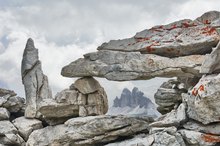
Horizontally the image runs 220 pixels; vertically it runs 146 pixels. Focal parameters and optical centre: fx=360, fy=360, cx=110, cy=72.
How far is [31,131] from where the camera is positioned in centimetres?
2809

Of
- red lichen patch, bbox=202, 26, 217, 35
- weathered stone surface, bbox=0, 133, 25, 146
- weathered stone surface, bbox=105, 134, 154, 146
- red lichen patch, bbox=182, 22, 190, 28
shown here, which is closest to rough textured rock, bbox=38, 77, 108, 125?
weathered stone surface, bbox=0, 133, 25, 146

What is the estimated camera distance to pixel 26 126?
2816cm

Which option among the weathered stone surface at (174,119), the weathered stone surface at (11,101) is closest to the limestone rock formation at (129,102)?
the weathered stone surface at (11,101)

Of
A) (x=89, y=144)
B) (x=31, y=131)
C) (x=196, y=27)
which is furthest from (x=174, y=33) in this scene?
(x=31, y=131)

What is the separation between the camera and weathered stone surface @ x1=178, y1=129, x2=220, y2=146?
1811 cm

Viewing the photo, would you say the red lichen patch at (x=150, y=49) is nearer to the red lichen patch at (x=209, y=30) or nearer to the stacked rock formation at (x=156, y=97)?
the stacked rock formation at (x=156, y=97)

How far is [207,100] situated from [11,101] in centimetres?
1892

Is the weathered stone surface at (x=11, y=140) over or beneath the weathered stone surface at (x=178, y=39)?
beneath

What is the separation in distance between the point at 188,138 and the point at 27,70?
17.3m

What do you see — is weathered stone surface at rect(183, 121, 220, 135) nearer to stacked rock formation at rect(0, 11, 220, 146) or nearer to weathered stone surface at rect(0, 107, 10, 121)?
stacked rock formation at rect(0, 11, 220, 146)

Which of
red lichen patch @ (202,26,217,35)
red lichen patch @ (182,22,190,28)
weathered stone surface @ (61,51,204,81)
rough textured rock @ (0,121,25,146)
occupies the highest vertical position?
red lichen patch @ (182,22,190,28)

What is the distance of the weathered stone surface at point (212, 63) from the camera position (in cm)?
1867

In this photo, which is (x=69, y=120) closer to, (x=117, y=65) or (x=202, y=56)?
(x=117, y=65)

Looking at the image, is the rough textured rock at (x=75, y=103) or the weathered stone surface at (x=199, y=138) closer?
the weathered stone surface at (x=199, y=138)
